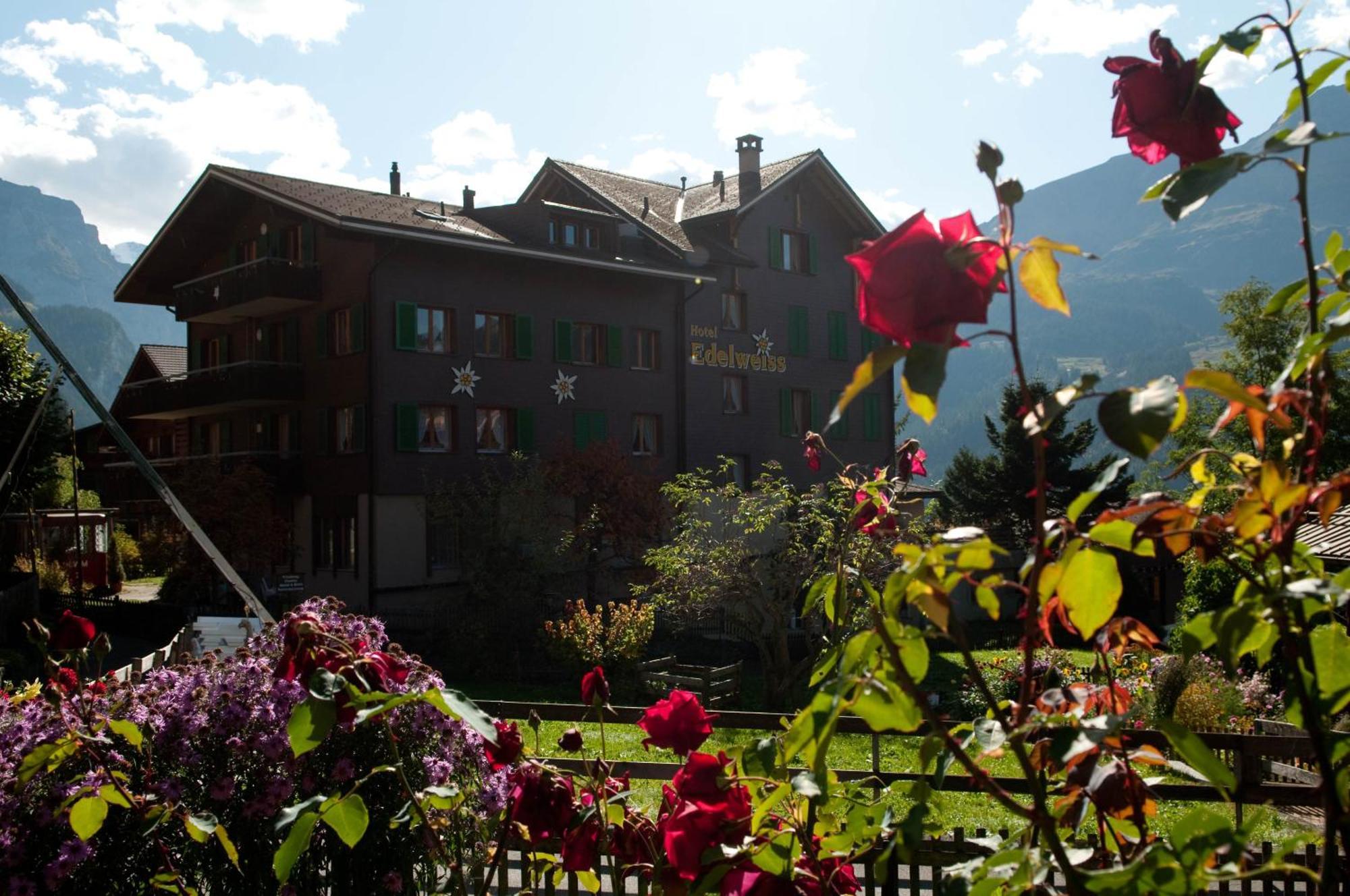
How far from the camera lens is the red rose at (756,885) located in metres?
1.65

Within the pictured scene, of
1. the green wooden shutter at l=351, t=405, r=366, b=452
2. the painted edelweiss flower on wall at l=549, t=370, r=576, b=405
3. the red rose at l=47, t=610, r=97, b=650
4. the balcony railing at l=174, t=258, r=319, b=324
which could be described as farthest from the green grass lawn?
the balcony railing at l=174, t=258, r=319, b=324

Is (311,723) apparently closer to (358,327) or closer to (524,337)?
(358,327)

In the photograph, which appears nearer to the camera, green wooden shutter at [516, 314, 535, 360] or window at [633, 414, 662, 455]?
green wooden shutter at [516, 314, 535, 360]

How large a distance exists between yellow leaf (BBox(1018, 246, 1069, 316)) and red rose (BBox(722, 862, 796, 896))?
91cm

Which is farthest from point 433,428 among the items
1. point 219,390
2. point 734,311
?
point 734,311

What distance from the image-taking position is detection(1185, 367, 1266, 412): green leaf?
1.07 metres

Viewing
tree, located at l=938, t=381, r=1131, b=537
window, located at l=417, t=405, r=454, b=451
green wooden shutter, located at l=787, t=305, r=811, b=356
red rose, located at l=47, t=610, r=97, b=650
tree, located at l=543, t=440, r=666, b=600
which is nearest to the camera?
red rose, located at l=47, t=610, r=97, b=650

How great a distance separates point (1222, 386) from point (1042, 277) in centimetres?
19

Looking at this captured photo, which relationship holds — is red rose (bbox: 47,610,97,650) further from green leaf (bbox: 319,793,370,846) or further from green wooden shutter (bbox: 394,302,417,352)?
green wooden shutter (bbox: 394,302,417,352)

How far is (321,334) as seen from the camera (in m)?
29.7

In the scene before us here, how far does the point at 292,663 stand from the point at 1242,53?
1.51 metres

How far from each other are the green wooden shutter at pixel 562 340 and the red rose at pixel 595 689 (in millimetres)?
28976

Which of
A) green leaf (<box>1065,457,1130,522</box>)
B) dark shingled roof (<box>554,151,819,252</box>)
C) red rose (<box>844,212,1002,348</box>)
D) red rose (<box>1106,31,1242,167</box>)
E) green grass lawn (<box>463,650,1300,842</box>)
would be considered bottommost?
green grass lawn (<box>463,650,1300,842</box>)

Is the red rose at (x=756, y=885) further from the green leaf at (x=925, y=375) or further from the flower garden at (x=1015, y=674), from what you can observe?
the green leaf at (x=925, y=375)
